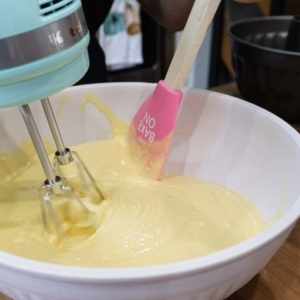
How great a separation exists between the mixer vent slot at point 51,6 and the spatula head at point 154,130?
0.80 ft

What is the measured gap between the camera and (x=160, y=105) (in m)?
0.60

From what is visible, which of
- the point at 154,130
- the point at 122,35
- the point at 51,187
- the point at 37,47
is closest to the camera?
the point at 37,47

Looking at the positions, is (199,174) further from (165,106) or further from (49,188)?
(49,188)

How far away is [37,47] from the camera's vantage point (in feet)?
1.15

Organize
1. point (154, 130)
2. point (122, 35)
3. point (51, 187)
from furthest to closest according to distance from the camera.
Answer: point (122, 35) < point (154, 130) < point (51, 187)

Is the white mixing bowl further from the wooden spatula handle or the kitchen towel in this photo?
the kitchen towel

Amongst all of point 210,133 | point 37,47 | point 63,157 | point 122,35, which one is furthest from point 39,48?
point 122,35

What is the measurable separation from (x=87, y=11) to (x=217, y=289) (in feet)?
2.12

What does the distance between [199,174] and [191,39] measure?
0.23m

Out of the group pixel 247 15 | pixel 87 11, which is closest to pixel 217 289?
pixel 87 11

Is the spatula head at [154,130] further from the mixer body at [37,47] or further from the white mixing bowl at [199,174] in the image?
the mixer body at [37,47]

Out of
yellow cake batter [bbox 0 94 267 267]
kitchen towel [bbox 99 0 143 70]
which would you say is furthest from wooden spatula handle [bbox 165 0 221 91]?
kitchen towel [bbox 99 0 143 70]

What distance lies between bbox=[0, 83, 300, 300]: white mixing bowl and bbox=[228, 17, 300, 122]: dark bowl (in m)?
0.12

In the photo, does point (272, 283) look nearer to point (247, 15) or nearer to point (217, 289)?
point (217, 289)
